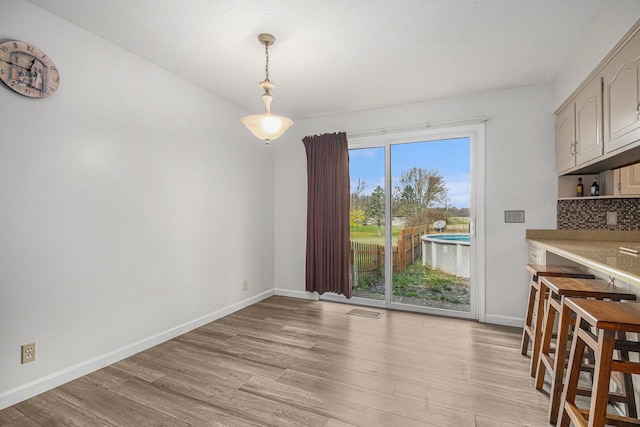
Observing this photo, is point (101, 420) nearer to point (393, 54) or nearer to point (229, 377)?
point (229, 377)

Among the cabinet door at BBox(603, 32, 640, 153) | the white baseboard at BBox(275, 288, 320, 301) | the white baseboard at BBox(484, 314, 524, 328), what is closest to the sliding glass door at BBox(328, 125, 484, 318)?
the white baseboard at BBox(484, 314, 524, 328)

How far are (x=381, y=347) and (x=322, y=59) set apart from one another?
2.61 m

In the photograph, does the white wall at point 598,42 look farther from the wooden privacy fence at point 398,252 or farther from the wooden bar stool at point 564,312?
the wooden privacy fence at point 398,252

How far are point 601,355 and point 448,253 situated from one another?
242 centimetres

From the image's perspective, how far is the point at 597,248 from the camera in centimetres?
219

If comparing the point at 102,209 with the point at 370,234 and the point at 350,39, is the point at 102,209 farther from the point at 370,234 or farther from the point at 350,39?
the point at 370,234

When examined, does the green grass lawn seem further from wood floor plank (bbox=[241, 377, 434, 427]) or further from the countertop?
wood floor plank (bbox=[241, 377, 434, 427])

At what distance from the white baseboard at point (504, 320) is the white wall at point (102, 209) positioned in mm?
2991

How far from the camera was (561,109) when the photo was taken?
2.97 meters

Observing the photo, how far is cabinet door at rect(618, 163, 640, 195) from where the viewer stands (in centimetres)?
241

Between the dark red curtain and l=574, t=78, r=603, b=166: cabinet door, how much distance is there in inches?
91.5

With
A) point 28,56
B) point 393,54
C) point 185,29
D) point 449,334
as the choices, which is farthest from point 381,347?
point 28,56

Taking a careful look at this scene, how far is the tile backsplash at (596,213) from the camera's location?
2.71 meters

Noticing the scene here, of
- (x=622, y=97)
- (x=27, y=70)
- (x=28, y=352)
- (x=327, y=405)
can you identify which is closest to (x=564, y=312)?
(x=622, y=97)
